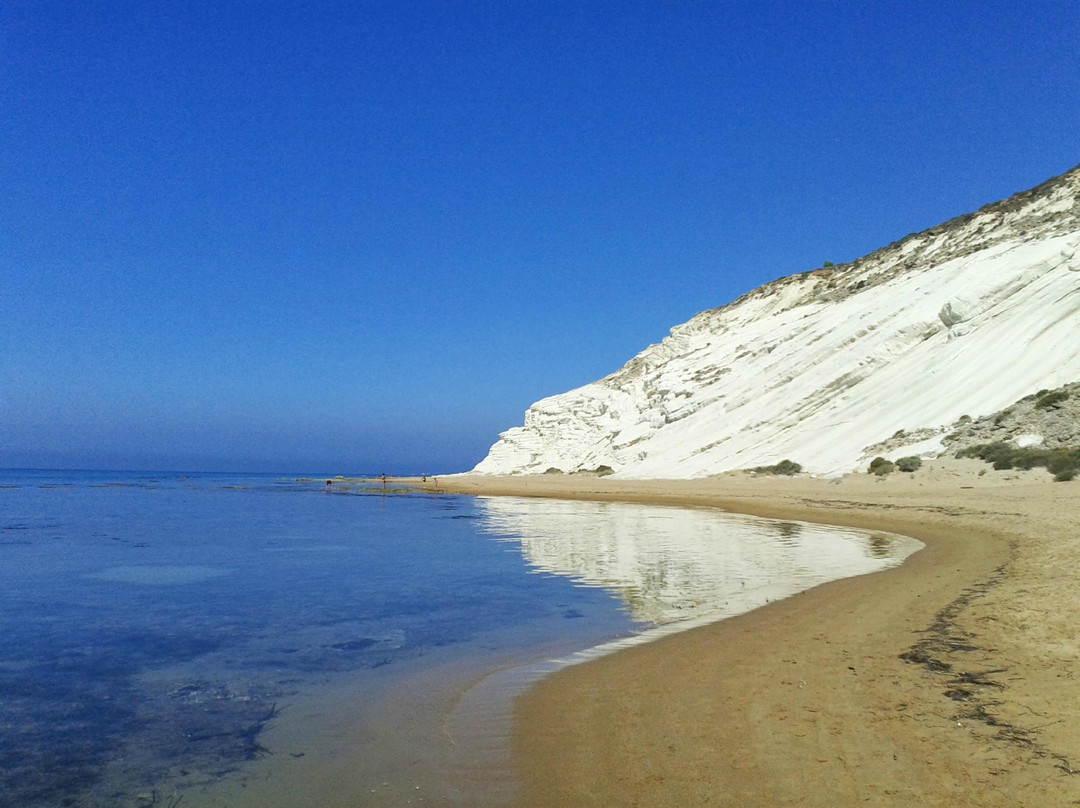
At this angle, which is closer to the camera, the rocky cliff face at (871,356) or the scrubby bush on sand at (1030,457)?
the scrubby bush on sand at (1030,457)

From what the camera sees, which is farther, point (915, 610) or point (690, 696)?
point (915, 610)

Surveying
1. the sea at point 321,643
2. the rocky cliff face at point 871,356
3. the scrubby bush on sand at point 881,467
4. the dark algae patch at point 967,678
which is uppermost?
the rocky cliff face at point 871,356

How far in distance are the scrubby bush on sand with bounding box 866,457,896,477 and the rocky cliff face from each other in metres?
1.06

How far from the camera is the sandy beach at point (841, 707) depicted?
13.4ft

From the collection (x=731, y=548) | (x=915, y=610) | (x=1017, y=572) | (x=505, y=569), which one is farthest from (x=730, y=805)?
(x=731, y=548)

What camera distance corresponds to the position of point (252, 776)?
471cm

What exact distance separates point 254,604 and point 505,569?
15.8ft

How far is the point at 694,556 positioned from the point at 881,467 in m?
17.2

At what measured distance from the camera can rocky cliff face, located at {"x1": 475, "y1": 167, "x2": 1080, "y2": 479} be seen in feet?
106

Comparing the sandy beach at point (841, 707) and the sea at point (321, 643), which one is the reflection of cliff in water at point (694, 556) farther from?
the sandy beach at point (841, 707)

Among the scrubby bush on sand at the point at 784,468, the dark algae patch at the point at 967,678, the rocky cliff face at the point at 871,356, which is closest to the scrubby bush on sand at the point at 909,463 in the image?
the rocky cliff face at the point at 871,356

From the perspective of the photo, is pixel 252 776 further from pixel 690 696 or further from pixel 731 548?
pixel 731 548

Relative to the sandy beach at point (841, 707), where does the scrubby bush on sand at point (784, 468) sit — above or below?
above

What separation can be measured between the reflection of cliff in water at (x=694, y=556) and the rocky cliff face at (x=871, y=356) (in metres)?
13.6
